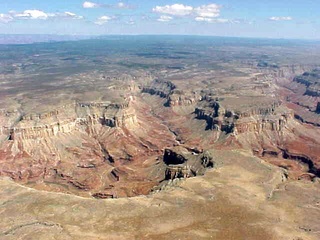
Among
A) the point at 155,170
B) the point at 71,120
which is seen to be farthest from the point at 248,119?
the point at 71,120

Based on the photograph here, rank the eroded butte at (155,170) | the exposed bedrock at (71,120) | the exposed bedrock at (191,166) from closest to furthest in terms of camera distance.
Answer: the eroded butte at (155,170)
the exposed bedrock at (191,166)
the exposed bedrock at (71,120)

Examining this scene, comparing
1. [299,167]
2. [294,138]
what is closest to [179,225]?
[299,167]

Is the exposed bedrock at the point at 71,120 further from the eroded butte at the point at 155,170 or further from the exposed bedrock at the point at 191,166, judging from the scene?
the exposed bedrock at the point at 191,166

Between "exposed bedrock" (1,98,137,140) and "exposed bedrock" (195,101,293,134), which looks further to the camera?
"exposed bedrock" (195,101,293,134)

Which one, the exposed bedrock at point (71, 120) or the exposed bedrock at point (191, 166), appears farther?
the exposed bedrock at point (71, 120)

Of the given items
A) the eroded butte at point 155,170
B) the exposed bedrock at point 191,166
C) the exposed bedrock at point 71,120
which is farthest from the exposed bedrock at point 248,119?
the exposed bedrock at point 191,166

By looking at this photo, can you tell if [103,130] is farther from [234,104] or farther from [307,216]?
[307,216]

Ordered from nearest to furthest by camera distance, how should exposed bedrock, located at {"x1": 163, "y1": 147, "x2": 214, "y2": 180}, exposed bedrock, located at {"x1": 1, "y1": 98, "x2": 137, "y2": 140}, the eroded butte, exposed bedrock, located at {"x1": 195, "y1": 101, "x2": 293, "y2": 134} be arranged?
the eroded butte → exposed bedrock, located at {"x1": 163, "y1": 147, "x2": 214, "y2": 180} → exposed bedrock, located at {"x1": 1, "y1": 98, "x2": 137, "y2": 140} → exposed bedrock, located at {"x1": 195, "y1": 101, "x2": 293, "y2": 134}

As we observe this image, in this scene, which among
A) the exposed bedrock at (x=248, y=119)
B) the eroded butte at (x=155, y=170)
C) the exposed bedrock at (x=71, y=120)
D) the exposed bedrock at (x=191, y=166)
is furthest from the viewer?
the exposed bedrock at (x=248, y=119)

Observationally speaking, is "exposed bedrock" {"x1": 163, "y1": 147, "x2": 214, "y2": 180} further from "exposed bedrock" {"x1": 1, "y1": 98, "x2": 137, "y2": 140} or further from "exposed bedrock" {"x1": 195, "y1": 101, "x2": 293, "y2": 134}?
"exposed bedrock" {"x1": 1, "y1": 98, "x2": 137, "y2": 140}

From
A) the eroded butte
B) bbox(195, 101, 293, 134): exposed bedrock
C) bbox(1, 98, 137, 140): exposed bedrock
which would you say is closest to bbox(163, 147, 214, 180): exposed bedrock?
the eroded butte

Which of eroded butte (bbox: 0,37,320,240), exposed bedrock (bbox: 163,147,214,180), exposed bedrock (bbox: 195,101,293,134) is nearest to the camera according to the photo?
eroded butte (bbox: 0,37,320,240)

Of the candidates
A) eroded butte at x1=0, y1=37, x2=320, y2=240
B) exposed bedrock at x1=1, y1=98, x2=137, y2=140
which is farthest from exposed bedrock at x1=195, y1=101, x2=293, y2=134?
exposed bedrock at x1=1, y1=98, x2=137, y2=140
